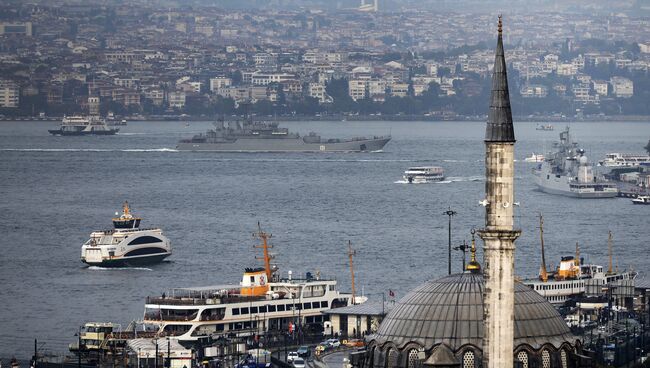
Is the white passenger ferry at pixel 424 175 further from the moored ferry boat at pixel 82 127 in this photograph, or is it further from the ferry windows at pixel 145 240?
the moored ferry boat at pixel 82 127

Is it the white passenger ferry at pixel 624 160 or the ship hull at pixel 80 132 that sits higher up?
the white passenger ferry at pixel 624 160

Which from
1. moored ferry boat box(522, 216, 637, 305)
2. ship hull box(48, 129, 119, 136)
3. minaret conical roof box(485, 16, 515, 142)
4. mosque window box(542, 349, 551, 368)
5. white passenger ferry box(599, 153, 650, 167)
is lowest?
ship hull box(48, 129, 119, 136)

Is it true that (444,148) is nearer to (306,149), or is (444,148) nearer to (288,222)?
(306,149)

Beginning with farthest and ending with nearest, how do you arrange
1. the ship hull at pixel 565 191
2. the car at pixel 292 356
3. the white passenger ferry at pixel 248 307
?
the ship hull at pixel 565 191 < the white passenger ferry at pixel 248 307 < the car at pixel 292 356

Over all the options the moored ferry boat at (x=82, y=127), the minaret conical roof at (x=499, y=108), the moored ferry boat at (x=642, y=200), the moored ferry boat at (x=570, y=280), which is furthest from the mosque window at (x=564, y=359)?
the moored ferry boat at (x=82, y=127)

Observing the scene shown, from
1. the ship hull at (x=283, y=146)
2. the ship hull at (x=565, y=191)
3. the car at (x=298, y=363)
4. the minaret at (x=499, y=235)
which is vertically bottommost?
the ship hull at (x=283, y=146)

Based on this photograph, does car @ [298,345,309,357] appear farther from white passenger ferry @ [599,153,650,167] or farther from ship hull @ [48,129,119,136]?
ship hull @ [48,129,119,136]

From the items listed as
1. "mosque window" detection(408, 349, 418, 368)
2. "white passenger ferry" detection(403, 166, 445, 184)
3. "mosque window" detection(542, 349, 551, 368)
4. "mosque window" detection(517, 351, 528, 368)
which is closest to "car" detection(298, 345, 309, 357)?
"mosque window" detection(408, 349, 418, 368)
